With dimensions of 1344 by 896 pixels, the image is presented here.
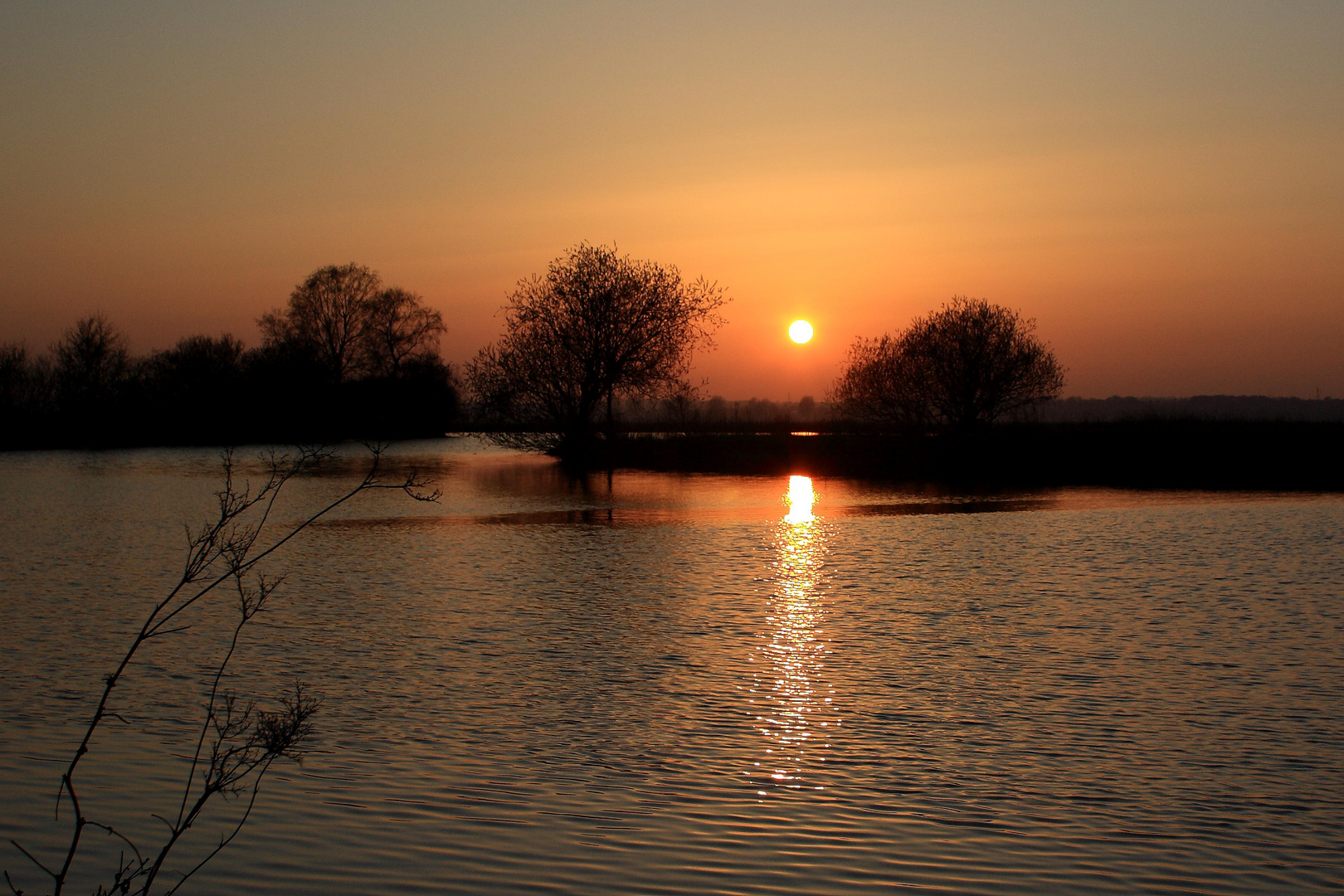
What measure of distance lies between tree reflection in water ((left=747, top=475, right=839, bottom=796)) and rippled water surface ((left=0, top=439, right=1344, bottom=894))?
1.7 inches

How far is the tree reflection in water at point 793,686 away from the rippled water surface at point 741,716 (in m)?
0.04

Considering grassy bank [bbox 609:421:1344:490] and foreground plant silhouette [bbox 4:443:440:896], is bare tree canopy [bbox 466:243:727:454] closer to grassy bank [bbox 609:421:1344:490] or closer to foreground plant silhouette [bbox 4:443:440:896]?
grassy bank [bbox 609:421:1344:490]

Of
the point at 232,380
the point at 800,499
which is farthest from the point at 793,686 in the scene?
the point at 232,380

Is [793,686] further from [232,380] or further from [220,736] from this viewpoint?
[232,380]

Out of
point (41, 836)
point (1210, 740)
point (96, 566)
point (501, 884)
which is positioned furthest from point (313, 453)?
point (96, 566)

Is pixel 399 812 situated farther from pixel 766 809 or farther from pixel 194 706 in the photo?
pixel 194 706

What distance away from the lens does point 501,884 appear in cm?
529

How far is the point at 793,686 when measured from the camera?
944 cm

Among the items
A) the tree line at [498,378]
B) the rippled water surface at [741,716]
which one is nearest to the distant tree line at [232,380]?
the tree line at [498,378]

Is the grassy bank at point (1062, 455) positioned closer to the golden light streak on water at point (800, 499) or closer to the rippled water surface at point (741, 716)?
the golden light streak on water at point (800, 499)

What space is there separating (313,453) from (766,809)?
356 cm

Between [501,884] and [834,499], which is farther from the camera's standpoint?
[834,499]

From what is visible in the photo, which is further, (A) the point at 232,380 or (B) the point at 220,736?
(A) the point at 232,380

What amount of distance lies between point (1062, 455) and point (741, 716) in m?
40.7
